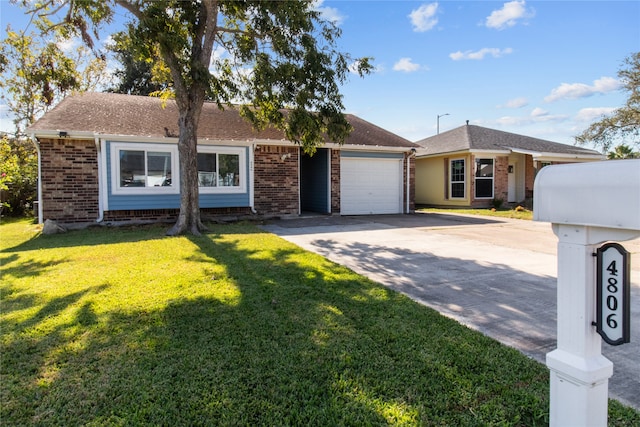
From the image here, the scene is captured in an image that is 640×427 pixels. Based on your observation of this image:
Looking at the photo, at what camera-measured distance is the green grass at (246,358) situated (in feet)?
7.30

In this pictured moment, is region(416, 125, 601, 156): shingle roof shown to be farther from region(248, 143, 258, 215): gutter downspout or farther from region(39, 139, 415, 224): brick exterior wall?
region(39, 139, 415, 224): brick exterior wall

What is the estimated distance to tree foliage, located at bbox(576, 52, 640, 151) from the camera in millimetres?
21953

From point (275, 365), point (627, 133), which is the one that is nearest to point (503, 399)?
point (275, 365)

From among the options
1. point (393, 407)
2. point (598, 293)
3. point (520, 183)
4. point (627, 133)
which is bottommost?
point (393, 407)

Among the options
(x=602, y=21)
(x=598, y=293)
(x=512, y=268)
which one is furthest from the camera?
(x=602, y=21)

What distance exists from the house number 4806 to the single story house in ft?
38.9

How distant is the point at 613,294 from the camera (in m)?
1.33

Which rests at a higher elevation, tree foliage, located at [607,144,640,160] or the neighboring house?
tree foliage, located at [607,144,640,160]

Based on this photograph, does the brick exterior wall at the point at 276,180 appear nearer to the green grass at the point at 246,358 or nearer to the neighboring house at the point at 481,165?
the green grass at the point at 246,358

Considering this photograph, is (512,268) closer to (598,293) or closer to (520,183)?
(598,293)

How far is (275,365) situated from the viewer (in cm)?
275

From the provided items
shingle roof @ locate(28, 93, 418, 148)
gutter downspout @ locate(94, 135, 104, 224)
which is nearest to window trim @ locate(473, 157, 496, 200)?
shingle roof @ locate(28, 93, 418, 148)

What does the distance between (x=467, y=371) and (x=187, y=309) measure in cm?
277

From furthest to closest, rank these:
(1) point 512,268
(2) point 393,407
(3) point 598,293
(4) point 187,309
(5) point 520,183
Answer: (5) point 520,183, (1) point 512,268, (4) point 187,309, (2) point 393,407, (3) point 598,293
